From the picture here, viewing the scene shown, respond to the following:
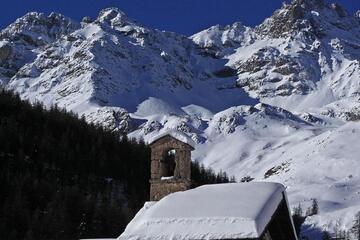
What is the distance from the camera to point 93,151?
392ft

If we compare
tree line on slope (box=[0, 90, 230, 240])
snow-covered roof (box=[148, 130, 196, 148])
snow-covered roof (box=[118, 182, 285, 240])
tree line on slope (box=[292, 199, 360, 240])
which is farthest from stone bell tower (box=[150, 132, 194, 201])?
tree line on slope (box=[292, 199, 360, 240])

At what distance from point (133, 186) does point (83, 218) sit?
21001mm

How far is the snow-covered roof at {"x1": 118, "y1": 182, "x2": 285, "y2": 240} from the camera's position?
14.3 meters

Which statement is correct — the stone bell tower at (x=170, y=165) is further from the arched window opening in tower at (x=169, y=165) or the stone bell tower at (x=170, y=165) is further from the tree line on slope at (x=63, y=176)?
the tree line on slope at (x=63, y=176)

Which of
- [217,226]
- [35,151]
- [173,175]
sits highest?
[35,151]

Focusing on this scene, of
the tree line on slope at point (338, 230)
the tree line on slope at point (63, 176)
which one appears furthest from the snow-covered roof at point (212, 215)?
the tree line on slope at point (338, 230)

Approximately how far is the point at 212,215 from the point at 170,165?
24.3 feet

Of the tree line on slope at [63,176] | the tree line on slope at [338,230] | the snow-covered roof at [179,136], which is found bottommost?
the tree line on slope at [338,230]

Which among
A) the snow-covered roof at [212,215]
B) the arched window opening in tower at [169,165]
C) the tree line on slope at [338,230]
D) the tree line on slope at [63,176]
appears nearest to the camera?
the snow-covered roof at [212,215]

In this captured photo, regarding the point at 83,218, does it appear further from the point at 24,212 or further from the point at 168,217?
the point at 168,217

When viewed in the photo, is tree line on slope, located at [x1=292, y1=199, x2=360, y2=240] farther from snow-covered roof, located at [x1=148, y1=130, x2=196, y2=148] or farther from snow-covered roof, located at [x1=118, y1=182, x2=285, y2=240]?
snow-covered roof, located at [x1=118, y1=182, x2=285, y2=240]

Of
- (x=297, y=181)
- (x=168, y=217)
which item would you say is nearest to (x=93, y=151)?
(x=297, y=181)

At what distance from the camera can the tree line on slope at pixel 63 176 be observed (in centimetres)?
8744

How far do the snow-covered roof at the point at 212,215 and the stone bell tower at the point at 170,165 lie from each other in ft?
16.1
